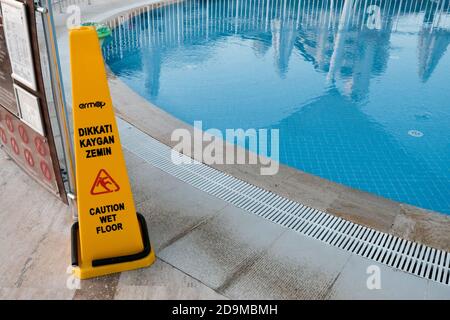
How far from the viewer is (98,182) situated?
3.55 metres

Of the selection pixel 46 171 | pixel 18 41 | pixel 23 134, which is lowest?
pixel 46 171

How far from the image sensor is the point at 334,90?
10.3 meters

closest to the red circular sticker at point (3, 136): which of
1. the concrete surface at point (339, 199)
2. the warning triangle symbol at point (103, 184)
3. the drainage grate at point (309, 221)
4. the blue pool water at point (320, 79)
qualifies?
the drainage grate at point (309, 221)

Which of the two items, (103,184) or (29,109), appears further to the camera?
(29,109)

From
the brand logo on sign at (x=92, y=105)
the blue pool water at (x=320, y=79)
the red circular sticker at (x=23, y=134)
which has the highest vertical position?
the brand logo on sign at (x=92, y=105)

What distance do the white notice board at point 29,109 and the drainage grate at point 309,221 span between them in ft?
6.45

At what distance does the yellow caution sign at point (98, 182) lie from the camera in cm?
313

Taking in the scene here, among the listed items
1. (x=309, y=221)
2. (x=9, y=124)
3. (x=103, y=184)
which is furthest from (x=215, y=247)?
(x=9, y=124)

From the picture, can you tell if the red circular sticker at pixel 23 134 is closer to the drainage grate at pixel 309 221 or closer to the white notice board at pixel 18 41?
the white notice board at pixel 18 41

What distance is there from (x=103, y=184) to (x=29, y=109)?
137cm

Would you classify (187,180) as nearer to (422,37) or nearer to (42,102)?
(42,102)

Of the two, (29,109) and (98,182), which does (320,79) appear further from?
(98,182)

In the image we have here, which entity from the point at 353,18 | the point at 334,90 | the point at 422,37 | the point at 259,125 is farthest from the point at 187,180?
the point at 353,18
